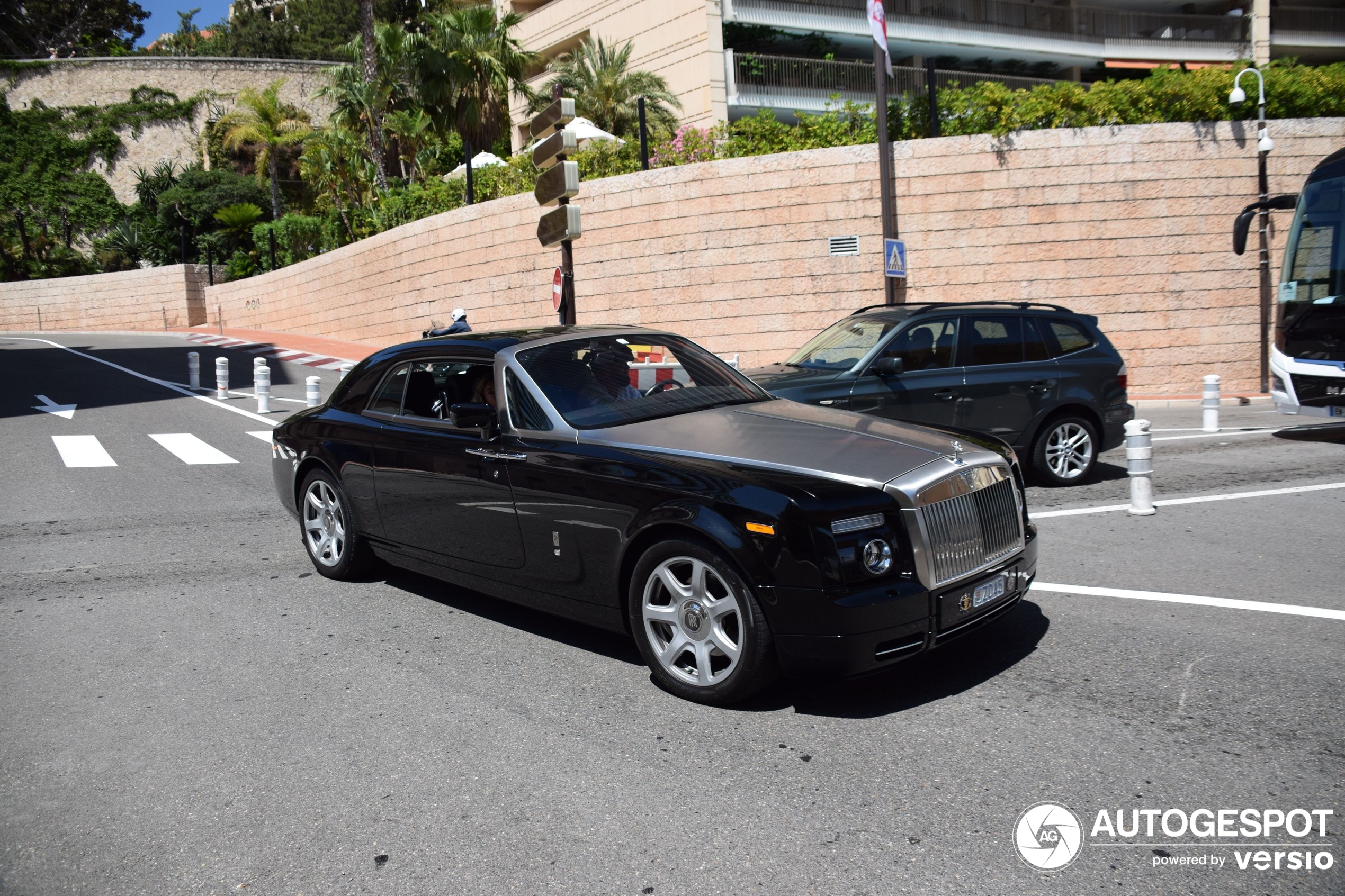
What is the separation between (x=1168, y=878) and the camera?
290cm

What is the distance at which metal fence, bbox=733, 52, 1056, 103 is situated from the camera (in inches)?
1141

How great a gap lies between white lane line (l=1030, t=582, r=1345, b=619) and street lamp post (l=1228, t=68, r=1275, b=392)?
13710 millimetres

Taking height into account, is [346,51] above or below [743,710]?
above

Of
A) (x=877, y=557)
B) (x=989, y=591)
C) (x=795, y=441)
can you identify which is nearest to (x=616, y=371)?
(x=795, y=441)

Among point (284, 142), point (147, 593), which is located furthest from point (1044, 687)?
point (284, 142)

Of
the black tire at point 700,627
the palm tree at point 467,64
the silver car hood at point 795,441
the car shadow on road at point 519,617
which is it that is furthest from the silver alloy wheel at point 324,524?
the palm tree at point 467,64

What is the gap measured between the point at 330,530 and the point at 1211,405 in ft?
36.0

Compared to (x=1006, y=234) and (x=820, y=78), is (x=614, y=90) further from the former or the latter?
(x=1006, y=234)

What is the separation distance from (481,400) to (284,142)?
44.1 meters

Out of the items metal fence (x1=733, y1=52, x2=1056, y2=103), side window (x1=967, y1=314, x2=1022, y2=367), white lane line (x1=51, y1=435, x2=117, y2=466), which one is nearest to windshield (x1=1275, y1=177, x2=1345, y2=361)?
side window (x1=967, y1=314, x2=1022, y2=367)

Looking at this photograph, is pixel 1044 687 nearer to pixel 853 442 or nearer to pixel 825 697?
pixel 825 697

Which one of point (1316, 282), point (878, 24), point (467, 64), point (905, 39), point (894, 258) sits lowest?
point (1316, 282)

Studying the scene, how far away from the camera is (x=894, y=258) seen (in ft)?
53.2

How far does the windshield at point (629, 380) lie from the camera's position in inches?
199
